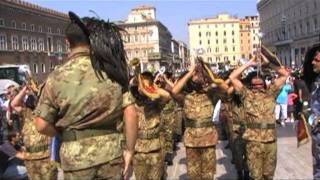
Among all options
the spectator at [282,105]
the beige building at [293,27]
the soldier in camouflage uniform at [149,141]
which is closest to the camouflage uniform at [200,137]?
the soldier in camouflage uniform at [149,141]

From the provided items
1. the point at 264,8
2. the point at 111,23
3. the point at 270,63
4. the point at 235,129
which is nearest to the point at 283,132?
the point at 235,129

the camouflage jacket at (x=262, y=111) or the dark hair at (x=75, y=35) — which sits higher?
the dark hair at (x=75, y=35)

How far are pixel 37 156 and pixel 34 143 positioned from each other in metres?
0.16

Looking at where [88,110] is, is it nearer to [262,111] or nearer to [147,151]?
[147,151]

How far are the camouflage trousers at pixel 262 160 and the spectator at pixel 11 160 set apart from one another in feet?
9.66

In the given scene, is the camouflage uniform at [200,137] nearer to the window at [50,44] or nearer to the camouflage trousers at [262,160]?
the camouflage trousers at [262,160]

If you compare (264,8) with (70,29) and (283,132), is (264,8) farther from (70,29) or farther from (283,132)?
(70,29)

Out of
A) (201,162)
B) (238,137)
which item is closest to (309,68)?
(201,162)

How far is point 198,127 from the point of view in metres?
7.95

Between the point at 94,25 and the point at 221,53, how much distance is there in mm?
190855

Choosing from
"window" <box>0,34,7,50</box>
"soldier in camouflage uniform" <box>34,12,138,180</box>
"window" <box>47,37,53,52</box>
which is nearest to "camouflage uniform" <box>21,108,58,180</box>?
"soldier in camouflage uniform" <box>34,12,138,180</box>

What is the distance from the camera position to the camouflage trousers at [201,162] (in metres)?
7.93

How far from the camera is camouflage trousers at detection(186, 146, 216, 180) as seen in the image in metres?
7.93

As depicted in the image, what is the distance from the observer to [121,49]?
430 cm
